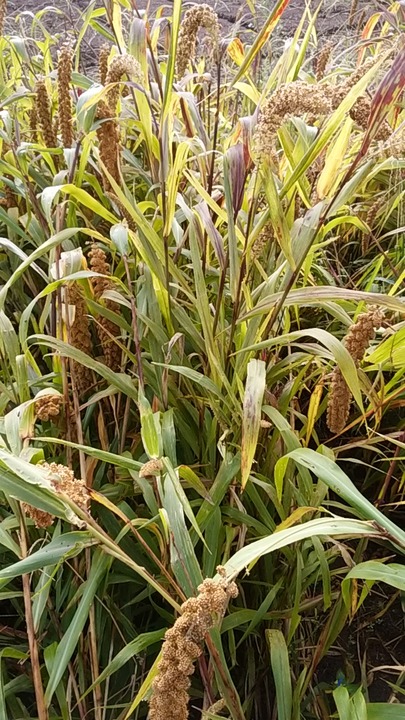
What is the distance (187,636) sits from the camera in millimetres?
393

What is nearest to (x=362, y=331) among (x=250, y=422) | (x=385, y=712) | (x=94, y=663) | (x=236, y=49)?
(x=250, y=422)

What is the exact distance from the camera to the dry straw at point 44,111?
925 mm

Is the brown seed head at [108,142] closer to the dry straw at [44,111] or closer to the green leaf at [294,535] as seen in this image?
the dry straw at [44,111]

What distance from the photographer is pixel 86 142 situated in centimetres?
95

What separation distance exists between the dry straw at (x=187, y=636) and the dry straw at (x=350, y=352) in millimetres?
318

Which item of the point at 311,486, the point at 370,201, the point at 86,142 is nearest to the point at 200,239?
the point at 86,142

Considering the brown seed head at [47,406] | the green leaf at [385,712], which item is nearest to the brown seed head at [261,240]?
the brown seed head at [47,406]

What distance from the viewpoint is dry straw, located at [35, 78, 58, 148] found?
93cm

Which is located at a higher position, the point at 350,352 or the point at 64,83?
the point at 64,83

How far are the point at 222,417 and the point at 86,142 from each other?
493 millimetres

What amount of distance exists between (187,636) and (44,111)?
0.83 m

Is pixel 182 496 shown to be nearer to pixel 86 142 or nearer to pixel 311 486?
pixel 311 486

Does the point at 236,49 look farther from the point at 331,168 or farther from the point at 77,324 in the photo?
the point at 77,324

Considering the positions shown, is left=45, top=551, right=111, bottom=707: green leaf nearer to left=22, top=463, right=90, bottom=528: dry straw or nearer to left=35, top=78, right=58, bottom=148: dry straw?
left=22, top=463, right=90, bottom=528: dry straw
